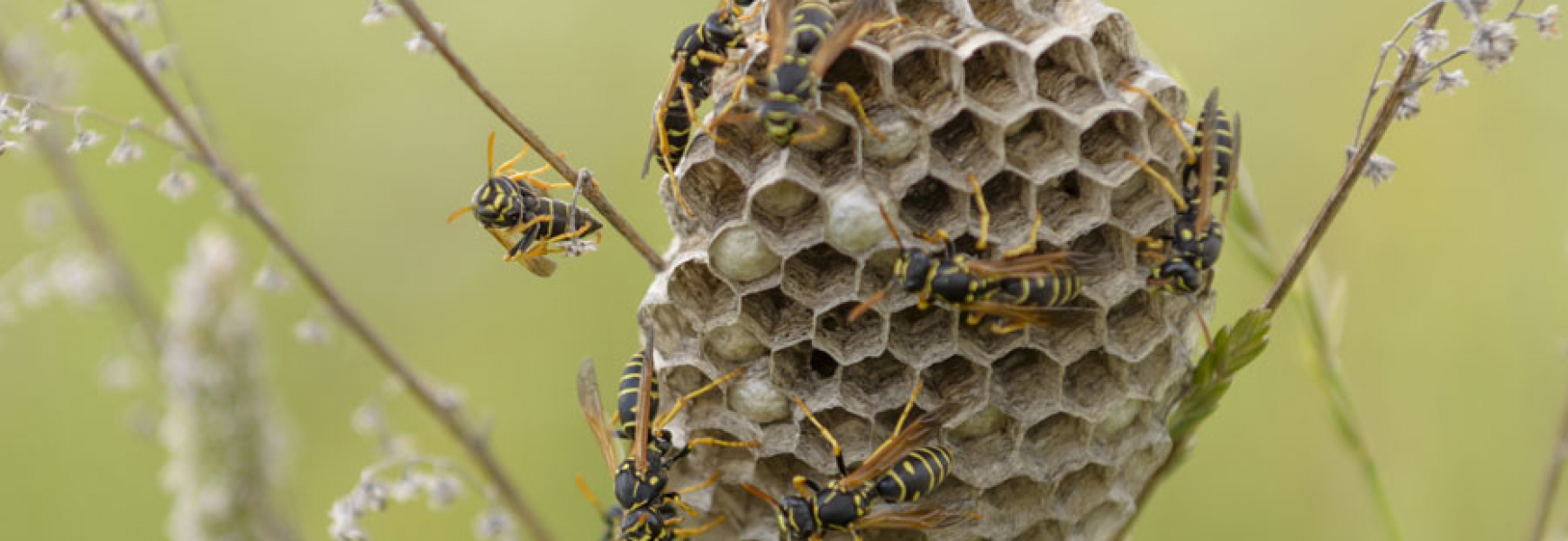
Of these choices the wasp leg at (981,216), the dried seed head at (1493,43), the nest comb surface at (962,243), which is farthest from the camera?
the nest comb surface at (962,243)

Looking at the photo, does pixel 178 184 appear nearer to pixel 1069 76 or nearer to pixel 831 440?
pixel 831 440

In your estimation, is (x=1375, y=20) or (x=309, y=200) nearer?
(x=1375, y=20)

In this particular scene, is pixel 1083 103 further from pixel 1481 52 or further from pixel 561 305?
pixel 561 305

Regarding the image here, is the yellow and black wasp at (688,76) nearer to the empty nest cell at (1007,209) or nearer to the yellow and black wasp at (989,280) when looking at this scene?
the yellow and black wasp at (989,280)

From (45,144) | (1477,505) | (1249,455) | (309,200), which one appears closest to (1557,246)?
(1477,505)

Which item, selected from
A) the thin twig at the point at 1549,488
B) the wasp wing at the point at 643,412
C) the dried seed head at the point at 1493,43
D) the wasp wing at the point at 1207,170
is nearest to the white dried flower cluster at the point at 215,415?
the wasp wing at the point at 643,412

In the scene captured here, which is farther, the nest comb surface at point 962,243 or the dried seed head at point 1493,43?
the nest comb surface at point 962,243

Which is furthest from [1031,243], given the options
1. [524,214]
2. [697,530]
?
[524,214]
